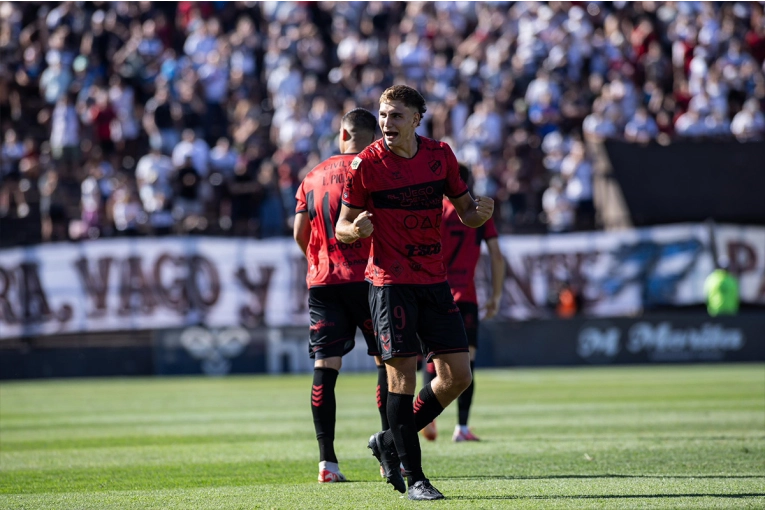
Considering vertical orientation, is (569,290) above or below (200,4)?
below

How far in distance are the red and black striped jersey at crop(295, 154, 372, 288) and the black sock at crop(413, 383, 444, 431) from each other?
1180mm

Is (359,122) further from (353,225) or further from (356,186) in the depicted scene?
(353,225)

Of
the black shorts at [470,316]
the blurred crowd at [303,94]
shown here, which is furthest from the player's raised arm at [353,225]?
the blurred crowd at [303,94]

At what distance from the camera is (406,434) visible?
700cm

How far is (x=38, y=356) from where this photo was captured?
71.1 feet

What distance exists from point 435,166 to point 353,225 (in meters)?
0.68

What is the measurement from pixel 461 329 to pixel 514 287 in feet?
51.9

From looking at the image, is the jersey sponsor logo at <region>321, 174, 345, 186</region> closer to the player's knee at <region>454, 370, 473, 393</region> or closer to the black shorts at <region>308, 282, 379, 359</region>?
the black shorts at <region>308, 282, 379, 359</region>

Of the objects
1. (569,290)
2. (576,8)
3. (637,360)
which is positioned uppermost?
(576,8)

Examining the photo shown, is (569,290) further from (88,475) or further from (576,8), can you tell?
(88,475)

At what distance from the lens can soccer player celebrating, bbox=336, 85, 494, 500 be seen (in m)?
6.96

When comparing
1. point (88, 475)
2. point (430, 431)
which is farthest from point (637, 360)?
point (88, 475)

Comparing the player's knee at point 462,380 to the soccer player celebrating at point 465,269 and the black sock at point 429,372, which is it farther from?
the soccer player celebrating at point 465,269

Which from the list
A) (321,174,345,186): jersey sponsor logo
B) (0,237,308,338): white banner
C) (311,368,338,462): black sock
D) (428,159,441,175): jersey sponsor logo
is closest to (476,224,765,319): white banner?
(0,237,308,338): white banner
